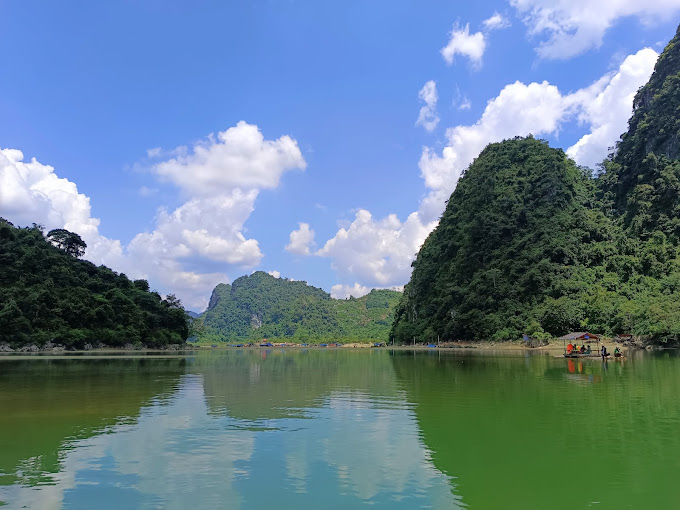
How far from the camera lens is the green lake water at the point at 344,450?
8.02 metres

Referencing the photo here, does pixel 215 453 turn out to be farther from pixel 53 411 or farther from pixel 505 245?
pixel 505 245

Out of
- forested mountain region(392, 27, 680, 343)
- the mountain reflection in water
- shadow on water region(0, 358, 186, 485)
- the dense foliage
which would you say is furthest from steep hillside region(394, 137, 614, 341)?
the mountain reflection in water

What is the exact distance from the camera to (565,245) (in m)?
90.8

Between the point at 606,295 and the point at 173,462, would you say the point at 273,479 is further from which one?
the point at 606,295

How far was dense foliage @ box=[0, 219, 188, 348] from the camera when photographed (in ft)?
250

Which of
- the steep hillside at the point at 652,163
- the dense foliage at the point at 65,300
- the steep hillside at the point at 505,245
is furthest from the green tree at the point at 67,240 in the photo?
the steep hillside at the point at 652,163

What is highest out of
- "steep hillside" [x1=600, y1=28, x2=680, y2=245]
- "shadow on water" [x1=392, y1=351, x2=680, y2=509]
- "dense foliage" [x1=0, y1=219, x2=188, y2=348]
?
"steep hillside" [x1=600, y1=28, x2=680, y2=245]

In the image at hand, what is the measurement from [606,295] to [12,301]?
88.2 meters

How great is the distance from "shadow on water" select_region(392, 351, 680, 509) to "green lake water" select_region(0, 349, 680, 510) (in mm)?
48

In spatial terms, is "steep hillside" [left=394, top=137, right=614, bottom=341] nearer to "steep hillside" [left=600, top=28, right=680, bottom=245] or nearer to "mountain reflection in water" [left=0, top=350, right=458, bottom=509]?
"steep hillside" [left=600, top=28, right=680, bottom=245]

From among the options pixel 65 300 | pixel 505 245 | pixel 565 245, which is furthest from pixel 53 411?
pixel 505 245

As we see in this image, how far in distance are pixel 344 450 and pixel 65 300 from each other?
8527cm

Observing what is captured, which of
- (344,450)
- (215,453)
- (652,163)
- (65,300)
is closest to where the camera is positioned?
(215,453)

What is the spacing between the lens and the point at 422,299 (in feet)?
405
